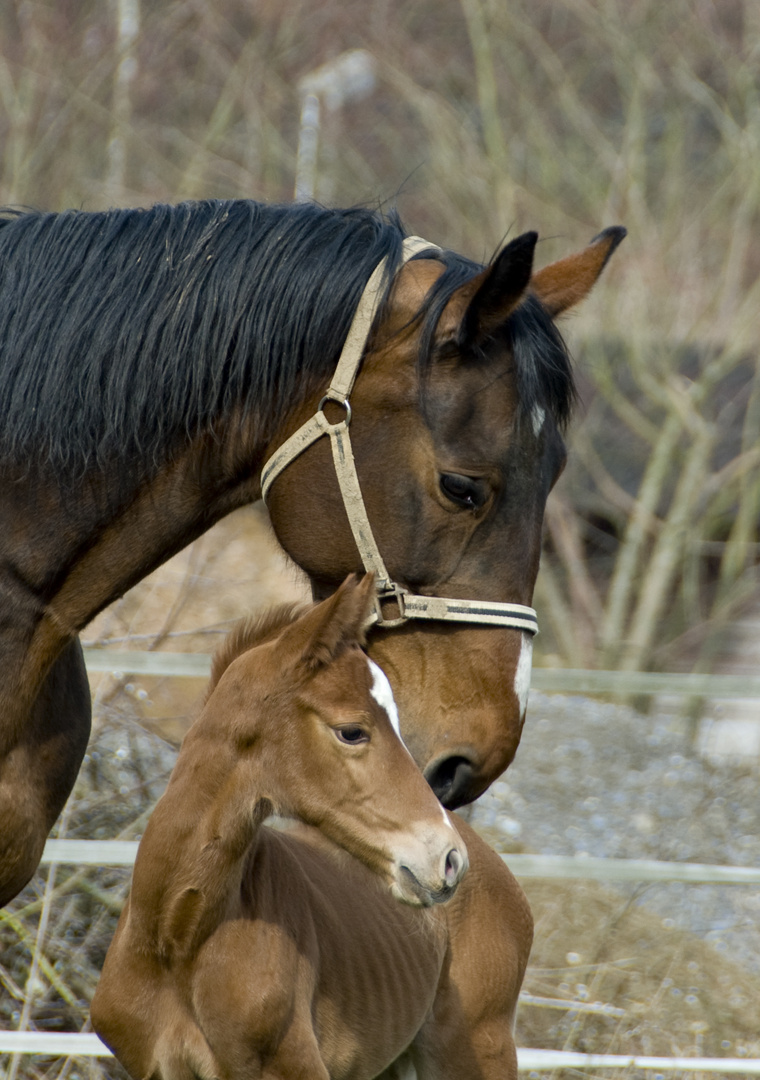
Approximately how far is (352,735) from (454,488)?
26.7 inches

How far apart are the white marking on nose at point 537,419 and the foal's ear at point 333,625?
407 millimetres

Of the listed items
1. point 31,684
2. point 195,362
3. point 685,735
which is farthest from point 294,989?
point 685,735

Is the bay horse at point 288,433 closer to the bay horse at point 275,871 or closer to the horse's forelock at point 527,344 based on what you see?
the horse's forelock at point 527,344

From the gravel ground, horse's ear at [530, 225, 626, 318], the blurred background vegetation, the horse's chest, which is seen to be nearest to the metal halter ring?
horse's ear at [530, 225, 626, 318]

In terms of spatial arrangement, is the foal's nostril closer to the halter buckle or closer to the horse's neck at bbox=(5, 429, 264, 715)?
the halter buckle

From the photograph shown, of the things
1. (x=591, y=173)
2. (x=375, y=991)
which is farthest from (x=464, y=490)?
(x=591, y=173)

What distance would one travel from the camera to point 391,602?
2.09 metres

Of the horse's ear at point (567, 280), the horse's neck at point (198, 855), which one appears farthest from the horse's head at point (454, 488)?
the horse's neck at point (198, 855)

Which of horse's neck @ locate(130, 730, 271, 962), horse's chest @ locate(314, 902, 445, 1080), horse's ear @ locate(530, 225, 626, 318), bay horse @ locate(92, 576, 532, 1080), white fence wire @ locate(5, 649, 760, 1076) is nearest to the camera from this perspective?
horse's ear @ locate(530, 225, 626, 318)

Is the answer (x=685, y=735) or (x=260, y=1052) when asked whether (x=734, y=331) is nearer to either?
(x=685, y=735)

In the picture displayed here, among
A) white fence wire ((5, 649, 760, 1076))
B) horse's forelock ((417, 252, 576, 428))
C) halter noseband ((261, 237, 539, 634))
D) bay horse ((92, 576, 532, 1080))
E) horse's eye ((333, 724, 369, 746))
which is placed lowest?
white fence wire ((5, 649, 760, 1076))

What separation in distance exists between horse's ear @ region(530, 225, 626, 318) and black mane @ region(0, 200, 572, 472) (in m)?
0.12

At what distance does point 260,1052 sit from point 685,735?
6550 millimetres

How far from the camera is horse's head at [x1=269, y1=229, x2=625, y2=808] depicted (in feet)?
6.64
